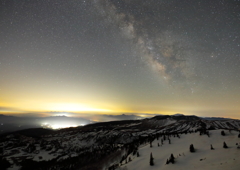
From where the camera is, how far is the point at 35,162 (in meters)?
59.8

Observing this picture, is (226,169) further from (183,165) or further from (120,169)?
(120,169)

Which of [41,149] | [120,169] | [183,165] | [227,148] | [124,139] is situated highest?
[227,148]

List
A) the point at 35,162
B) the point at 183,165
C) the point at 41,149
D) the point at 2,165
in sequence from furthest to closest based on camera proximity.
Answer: the point at 41,149 → the point at 35,162 → the point at 2,165 → the point at 183,165

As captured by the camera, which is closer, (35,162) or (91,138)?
(35,162)

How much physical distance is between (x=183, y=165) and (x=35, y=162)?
73565 mm

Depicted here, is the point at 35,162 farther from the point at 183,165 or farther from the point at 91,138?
the point at 183,165

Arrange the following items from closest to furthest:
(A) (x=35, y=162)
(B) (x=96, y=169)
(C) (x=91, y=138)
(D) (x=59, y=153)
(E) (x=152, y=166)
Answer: (E) (x=152, y=166) < (B) (x=96, y=169) < (A) (x=35, y=162) < (D) (x=59, y=153) < (C) (x=91, y=138)

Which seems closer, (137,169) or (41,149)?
(137,169)

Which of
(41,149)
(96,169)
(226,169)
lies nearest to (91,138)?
(41,149)

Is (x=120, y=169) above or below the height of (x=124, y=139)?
above

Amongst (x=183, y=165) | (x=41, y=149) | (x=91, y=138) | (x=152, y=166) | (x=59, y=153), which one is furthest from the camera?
(x=91, y=138)

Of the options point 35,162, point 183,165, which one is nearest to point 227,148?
point 183,165

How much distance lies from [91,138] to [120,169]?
82154 millimetres

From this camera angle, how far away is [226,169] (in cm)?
957
